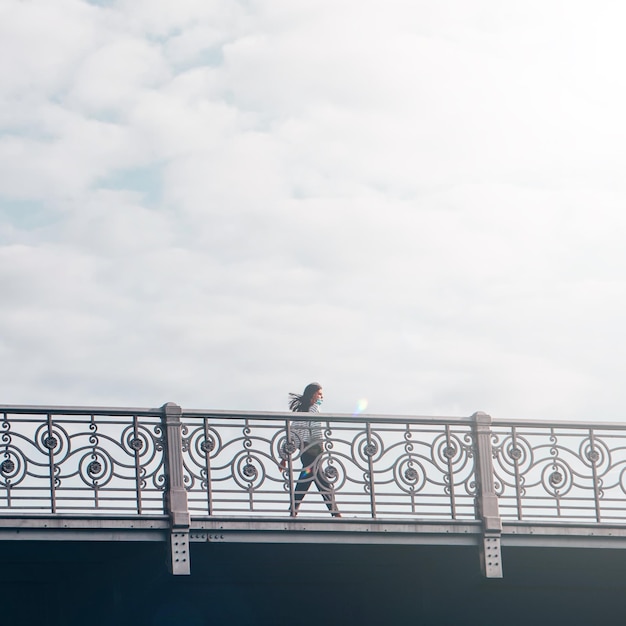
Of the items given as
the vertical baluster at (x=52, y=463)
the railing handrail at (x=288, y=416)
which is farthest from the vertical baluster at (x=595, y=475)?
the vertical baluster at (x=52, y=463)

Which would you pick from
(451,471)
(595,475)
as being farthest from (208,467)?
(595,475)

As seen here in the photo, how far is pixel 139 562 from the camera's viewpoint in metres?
15.8

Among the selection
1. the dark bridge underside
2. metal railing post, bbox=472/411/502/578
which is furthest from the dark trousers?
metal railing post, bbox=472/411/502/578

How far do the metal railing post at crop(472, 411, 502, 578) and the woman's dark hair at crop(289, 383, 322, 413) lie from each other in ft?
7.05

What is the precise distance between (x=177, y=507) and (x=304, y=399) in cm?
217

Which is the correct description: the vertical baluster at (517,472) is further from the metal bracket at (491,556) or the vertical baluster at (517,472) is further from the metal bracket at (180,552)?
the metal bracket at (180,552)

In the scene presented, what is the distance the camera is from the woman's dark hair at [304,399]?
51.9ft

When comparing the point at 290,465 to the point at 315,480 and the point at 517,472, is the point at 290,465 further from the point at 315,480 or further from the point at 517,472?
the point at 517,472

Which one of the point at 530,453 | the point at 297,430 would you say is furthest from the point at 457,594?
the point at 297,430

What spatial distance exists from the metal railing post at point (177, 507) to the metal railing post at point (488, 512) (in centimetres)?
366

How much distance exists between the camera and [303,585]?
17.0m

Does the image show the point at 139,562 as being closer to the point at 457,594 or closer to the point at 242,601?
the point at 242,601

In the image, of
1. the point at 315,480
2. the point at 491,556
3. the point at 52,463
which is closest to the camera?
the point at 52,463

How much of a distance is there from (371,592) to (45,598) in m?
4.33
